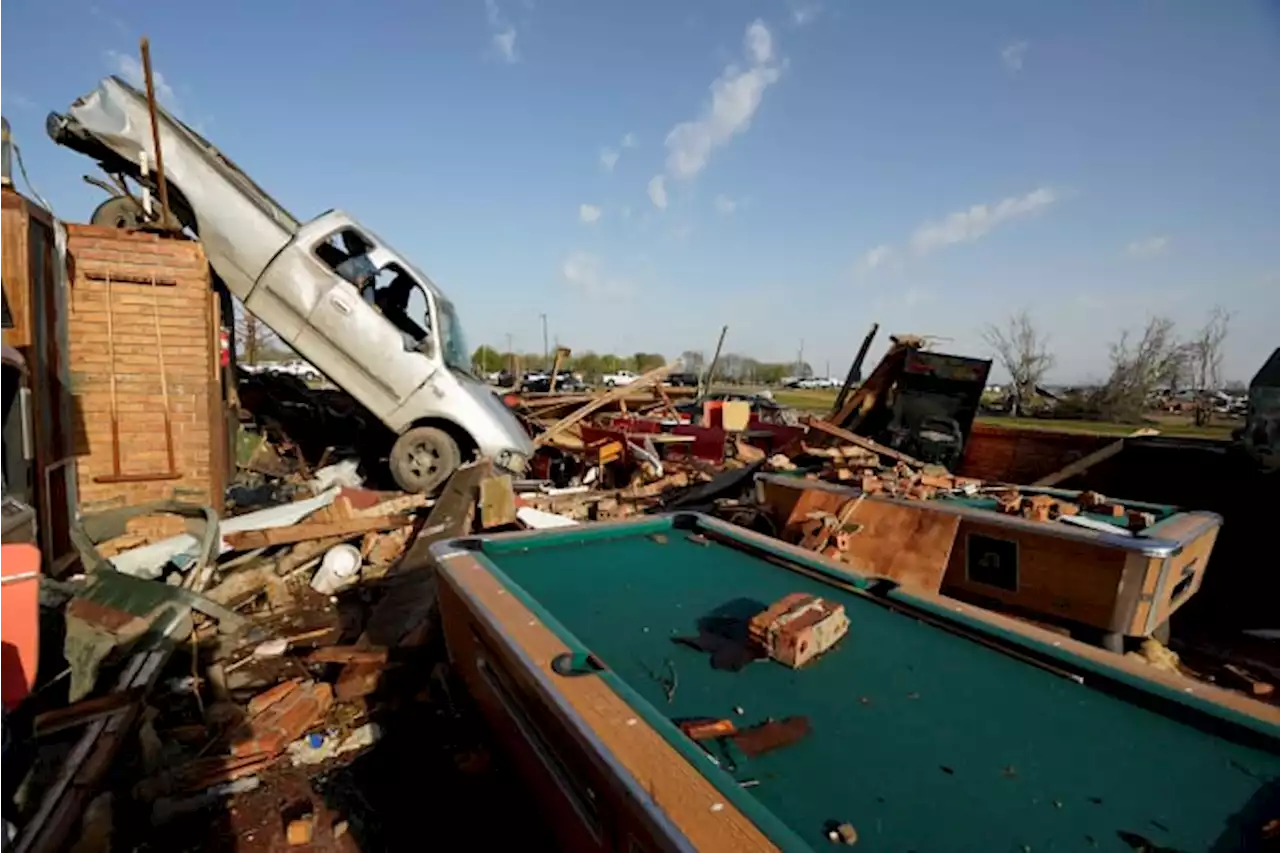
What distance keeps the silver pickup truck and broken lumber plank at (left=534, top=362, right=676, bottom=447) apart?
174 centimetres

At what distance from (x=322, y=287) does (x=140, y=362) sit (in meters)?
1.89

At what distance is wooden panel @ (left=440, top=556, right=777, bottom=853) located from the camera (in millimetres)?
1187

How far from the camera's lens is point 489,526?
19.0 ft

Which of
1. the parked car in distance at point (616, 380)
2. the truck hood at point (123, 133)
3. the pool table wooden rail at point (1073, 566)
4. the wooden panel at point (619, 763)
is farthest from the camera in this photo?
the parked car in distance at point (616, 380)

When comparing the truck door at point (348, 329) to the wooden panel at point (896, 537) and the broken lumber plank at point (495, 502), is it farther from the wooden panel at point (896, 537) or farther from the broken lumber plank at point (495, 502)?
the wooden panel at point (896, 537)

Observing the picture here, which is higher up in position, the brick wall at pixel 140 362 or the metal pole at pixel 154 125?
the metal pole at pixel 154 125

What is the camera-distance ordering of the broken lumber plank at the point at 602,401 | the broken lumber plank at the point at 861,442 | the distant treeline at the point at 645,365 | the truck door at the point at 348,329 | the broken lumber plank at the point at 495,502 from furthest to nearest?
the distant treeline at the point at 645,365, the broken lumber plank at the point at 602,401, the truck door at the point at 348,329, the broken lumber plank at the point at 861,442, the broken lumber plank at the point at 495,502

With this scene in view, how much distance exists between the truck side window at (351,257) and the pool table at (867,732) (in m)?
5.65

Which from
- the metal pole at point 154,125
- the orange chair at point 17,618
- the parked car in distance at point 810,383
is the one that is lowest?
the parked car in distance at point 810,383

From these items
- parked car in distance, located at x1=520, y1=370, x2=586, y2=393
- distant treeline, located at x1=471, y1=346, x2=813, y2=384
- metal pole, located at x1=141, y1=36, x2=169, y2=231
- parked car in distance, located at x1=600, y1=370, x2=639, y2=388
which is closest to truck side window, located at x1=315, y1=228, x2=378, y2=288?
metal pole, located at x1=141, y1=36, x2=169, y2=231

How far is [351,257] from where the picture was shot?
7289 mm

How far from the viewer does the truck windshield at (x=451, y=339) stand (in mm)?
7391

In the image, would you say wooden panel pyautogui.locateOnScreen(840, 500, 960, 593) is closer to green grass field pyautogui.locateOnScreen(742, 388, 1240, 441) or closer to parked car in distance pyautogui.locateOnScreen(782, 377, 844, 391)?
green grass field pyautogui.locateOnScreen(742, 388, 1240, 441)

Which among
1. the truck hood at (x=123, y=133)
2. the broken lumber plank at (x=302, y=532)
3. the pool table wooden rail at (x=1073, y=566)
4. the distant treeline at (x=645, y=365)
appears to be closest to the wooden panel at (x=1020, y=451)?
the pool table wooden rail at (x=1073, y=566)
